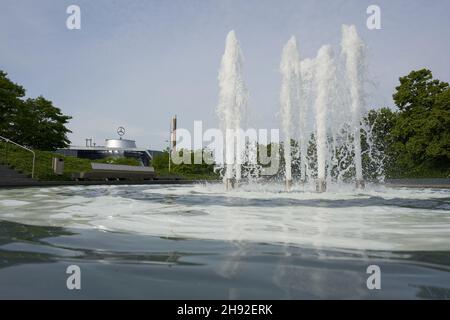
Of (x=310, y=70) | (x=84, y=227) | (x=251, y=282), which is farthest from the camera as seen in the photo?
(x=310, y=70)

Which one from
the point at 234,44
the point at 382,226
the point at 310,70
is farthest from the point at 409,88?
the point at 382,226

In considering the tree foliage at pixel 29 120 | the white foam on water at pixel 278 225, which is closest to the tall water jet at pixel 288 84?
the white foam on water at pixel 278 225

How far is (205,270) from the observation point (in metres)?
3.58

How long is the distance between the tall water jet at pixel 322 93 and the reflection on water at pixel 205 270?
14224 mm

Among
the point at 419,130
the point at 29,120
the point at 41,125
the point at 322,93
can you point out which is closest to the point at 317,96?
the point at 322,93

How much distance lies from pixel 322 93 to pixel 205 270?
16.7 meters

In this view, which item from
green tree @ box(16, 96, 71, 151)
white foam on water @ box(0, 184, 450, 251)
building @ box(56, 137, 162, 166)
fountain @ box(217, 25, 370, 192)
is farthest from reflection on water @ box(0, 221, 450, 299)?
building @ box(56, 137, 162, 166)

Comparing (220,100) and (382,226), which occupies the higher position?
(220,100)

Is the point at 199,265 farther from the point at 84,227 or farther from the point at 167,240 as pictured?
the point at 84,227

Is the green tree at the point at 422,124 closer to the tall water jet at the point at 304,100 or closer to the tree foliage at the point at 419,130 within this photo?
the tree foliage at the point at 419,130

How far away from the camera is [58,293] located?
2.88 metres

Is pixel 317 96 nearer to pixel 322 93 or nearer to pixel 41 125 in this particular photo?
pixel 322 93

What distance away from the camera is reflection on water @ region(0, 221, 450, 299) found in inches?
115
